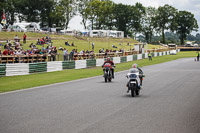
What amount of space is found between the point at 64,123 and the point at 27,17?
342 feet

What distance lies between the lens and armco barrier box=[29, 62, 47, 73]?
28250 millimetres

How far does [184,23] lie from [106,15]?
57845mm

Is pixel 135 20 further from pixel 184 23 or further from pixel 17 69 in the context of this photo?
pixel 17 69

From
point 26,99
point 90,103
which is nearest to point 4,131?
point 90,103

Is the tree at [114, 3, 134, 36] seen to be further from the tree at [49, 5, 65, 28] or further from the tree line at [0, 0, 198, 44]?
the tree at [49, 5, 65, 28]

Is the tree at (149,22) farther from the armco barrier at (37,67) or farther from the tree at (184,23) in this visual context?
the armco barrier at (37,67)

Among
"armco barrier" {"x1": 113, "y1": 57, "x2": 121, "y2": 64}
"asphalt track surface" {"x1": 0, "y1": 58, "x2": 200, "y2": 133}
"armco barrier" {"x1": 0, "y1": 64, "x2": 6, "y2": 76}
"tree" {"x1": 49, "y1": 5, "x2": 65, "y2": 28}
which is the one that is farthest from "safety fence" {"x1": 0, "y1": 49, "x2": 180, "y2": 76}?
"tree" {"x1": 49, "y1": 5, "x2": 65, "y2": 28}

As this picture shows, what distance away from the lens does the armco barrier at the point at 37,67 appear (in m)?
28.2

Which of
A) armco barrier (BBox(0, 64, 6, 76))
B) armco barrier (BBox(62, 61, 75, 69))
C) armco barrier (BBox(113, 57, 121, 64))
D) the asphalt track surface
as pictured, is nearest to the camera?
the asphalt track surface

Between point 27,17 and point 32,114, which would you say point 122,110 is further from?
point 27,17

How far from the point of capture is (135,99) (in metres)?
13.5

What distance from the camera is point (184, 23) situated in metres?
164

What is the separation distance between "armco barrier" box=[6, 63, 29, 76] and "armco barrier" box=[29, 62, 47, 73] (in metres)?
0.59

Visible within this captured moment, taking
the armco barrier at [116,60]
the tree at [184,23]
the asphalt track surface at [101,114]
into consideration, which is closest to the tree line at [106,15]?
the tree at [184,23]
